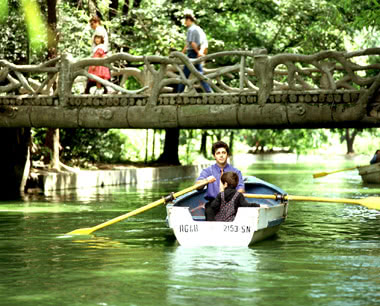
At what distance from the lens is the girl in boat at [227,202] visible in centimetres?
1373

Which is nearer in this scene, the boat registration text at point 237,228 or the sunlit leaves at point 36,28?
the boat registration text at point 237,228

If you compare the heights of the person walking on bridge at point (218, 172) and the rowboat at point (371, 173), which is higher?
the person walking on bridge at point (218, 172)

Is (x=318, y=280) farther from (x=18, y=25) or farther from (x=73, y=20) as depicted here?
(x=73, y=20)

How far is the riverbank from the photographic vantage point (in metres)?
26.7

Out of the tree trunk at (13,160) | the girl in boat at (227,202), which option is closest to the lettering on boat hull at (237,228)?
the girl in boat at (227,202)

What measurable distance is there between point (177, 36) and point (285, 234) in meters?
16.8

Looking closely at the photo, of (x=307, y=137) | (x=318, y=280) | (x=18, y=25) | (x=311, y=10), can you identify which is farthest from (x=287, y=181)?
(x=307, y=137)

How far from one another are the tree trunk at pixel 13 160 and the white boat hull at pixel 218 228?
521 inches

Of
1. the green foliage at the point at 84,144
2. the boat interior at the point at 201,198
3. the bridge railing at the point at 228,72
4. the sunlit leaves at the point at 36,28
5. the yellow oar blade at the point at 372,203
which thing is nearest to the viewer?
the yellow oar blade at the point at 372,203

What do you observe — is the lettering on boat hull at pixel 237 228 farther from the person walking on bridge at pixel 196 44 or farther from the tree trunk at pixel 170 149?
the tree trunk at pixel 170 149

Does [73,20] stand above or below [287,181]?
above

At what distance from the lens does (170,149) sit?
127ft

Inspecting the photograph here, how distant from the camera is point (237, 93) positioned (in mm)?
20812

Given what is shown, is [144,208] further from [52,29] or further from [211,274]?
[52,29]
